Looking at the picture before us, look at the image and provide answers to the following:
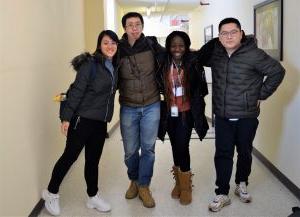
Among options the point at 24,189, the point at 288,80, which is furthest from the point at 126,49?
the point at 288,80

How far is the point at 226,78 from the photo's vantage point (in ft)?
8.72

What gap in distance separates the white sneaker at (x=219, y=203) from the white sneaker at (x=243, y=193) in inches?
5.6

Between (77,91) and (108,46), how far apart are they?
0.38 metres

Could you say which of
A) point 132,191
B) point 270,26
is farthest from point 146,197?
point 270,26

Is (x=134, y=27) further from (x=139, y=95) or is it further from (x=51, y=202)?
(x=51, y=202)

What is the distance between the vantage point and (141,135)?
2811 millimetres

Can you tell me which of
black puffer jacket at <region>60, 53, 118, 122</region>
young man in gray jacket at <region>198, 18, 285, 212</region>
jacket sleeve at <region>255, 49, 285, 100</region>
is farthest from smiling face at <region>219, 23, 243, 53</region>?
black puffer jacket at <region>60, 53, 118, 122</region>

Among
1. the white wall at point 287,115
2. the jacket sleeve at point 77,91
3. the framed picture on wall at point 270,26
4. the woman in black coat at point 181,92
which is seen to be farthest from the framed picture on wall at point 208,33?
the jacket sleeve at point 77,91

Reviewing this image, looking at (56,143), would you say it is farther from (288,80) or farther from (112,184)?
(288,80)

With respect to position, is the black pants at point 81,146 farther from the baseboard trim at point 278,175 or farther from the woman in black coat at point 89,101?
the baseboard trim at point 278,175

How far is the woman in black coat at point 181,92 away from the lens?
2.67m

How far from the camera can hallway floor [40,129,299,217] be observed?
2773mm

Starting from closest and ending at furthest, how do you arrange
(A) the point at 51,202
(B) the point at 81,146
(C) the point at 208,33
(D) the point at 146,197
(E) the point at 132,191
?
(B) the point at 81,146 → (A) the point at 51,202 → (D) the point at 146,197 → (E) the point at 132,191 → (C) the point at 208,33

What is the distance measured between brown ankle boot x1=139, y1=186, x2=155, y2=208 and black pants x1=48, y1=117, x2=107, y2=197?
0.43m
